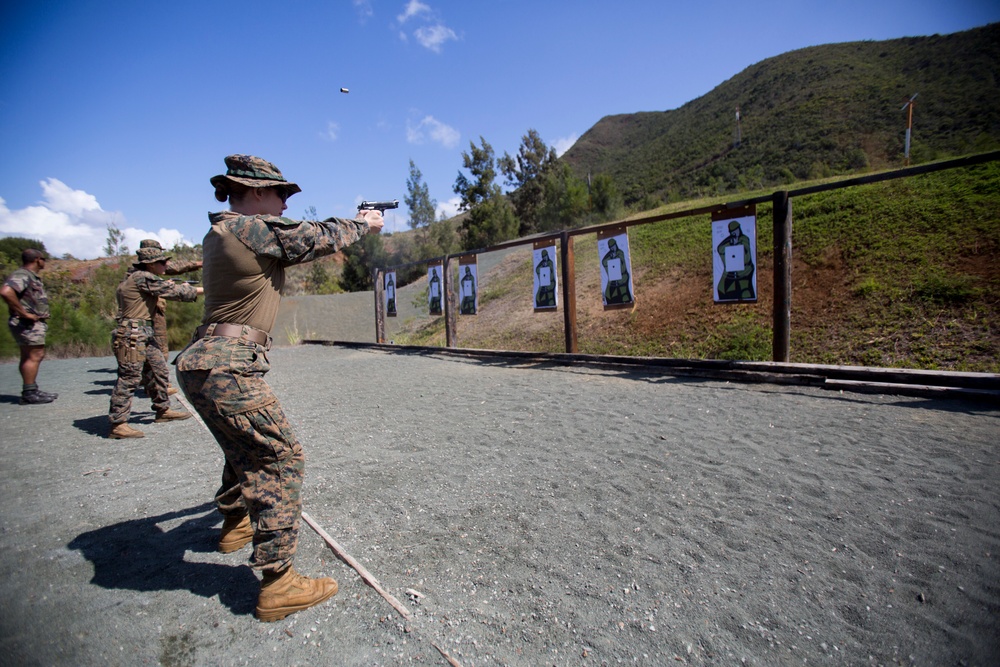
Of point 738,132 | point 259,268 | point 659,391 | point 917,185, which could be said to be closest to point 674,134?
point 738,132

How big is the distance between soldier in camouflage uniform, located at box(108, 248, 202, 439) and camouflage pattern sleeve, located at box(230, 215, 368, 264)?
3296mm

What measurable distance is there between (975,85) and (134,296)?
36.0 m

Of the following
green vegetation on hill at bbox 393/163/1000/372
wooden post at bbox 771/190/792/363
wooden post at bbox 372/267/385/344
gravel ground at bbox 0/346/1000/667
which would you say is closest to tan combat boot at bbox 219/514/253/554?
gravel ground at bbox 0/346/1000/667

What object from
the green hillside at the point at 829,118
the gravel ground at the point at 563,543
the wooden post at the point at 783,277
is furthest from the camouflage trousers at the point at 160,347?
the green hillside at the point at 829,118

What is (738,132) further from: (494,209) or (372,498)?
(372,498)

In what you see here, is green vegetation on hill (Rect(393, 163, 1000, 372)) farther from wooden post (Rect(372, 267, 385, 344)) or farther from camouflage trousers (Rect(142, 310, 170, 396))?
camouflage trousers (Rect(142, 310, 170, 396))

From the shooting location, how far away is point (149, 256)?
5066 millimetres

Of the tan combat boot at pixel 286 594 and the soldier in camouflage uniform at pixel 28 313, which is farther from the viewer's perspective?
the soldier in camouflage uniform at pixel 28 313

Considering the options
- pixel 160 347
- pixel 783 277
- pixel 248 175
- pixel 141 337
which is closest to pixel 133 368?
pixel 141 337

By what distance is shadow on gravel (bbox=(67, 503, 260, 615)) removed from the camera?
2.07 metres

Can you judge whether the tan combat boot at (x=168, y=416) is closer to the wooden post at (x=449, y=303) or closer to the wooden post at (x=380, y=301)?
the wooden post at (x=449, y=303)

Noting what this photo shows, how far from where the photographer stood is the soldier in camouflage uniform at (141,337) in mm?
4512

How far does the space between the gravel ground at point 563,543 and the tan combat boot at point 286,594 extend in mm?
44

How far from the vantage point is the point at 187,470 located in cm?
357
